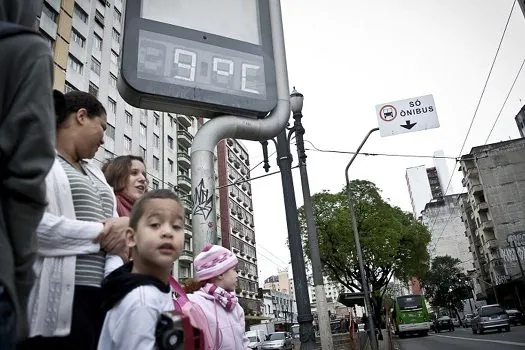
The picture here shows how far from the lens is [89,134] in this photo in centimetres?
205

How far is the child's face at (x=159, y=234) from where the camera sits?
1743mm

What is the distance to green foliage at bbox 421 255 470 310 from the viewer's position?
169 feet

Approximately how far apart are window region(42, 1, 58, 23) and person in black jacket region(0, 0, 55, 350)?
25.0 metres

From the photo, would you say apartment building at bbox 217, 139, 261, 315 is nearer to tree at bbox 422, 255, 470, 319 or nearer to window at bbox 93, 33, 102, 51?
window at bbox 93, 33, 102, 51

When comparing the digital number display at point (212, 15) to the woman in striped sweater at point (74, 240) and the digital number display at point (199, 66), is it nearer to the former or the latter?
the digital number display at point (199, 66)

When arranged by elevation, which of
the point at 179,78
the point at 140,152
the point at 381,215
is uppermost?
the point at 140,152

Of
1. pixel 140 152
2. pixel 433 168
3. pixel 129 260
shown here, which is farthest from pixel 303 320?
pixel 433 168

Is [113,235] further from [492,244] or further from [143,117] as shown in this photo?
[492,244]

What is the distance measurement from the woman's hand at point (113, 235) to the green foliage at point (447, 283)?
55.6 metres

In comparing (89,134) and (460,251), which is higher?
(460,251)

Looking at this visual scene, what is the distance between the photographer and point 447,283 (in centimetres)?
5247

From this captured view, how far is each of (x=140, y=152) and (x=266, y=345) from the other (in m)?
15.5

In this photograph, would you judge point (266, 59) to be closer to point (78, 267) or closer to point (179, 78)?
point (179, 78)

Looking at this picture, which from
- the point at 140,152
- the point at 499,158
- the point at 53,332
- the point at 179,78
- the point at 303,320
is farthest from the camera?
the point at 499,158
